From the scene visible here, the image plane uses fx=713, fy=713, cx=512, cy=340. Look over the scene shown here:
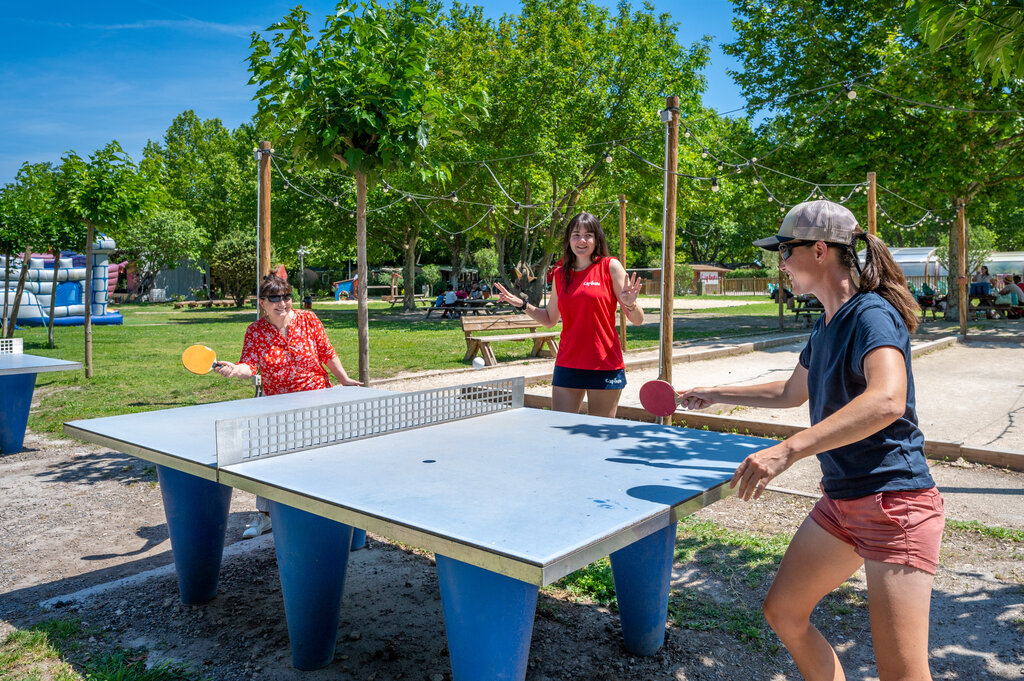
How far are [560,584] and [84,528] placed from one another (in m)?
3.58

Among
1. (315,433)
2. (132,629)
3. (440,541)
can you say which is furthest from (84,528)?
(440,541)

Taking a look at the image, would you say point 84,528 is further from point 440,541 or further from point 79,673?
point 440,541

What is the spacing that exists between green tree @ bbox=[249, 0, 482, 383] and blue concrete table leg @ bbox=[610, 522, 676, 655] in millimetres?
3762

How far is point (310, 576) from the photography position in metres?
3.09

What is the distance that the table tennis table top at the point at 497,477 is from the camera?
1.93m

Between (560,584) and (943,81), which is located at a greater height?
(943,81)

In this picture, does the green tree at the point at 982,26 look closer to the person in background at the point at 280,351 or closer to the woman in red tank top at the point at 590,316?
the woman in red tank top at the point at 590,316

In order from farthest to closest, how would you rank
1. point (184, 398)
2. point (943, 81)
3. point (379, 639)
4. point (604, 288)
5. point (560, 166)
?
point (560, 166)
point (943, 81)
point (184, 398)
point (604, 288)
point (379, 639)

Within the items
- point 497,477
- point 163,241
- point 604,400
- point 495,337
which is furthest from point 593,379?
point 163,241

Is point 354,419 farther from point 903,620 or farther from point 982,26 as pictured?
point 982,26

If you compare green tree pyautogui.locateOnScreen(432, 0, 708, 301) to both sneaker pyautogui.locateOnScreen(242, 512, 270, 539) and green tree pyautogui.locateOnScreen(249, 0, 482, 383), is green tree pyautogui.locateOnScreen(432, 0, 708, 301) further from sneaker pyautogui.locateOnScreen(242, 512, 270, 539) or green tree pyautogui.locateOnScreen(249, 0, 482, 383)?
sneaker pyautogui.locateOnScreen(242, 512, 270, 539)

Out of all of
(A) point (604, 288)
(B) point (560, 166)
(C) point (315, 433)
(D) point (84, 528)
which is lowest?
(D) point (84, 528)

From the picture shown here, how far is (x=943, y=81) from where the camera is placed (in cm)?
1705

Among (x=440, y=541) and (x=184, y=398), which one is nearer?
(x=440, y=541)
